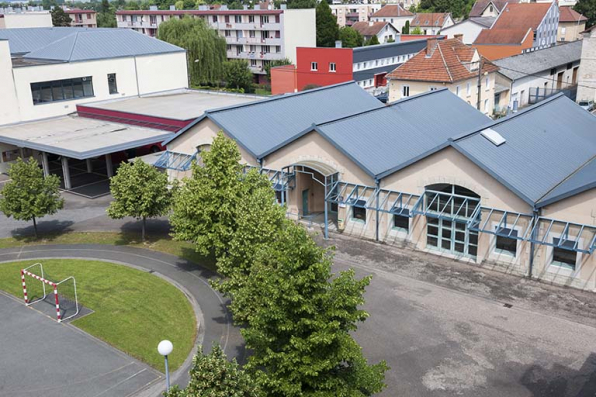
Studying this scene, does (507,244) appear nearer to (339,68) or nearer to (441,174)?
(441,174)

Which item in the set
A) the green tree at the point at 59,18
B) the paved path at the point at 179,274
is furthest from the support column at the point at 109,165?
the green tree at the point at 59,18

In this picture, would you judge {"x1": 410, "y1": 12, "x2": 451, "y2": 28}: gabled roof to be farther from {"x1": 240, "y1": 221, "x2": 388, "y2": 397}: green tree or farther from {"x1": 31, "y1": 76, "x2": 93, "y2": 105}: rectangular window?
{"x1": 240, "y1": 221, "x2": 388, "y2": 397}: green tree

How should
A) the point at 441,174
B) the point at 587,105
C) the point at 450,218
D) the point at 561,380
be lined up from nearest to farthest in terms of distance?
the point at 561,380 → the point at 450,218 → the point at 441,174 → the point at 587,105

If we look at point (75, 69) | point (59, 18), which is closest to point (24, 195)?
point (75, 69)

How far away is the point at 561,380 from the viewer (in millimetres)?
19828

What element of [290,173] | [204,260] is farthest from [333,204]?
[204,260]

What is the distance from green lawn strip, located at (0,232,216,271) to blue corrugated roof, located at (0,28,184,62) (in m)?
23.1

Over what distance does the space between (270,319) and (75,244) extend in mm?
21715

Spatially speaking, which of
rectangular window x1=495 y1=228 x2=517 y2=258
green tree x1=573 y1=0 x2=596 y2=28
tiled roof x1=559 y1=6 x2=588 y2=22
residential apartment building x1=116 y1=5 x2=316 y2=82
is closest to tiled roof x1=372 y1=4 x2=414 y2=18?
green tree x1=573 y1=0 x2=596 y2=28

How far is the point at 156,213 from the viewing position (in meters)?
32.2

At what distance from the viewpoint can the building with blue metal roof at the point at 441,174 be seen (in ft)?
87.2

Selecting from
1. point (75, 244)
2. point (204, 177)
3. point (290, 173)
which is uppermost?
point (204, 177)

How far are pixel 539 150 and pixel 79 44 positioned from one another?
41992mm

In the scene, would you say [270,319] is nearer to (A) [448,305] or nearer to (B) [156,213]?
(A) [448,305]
